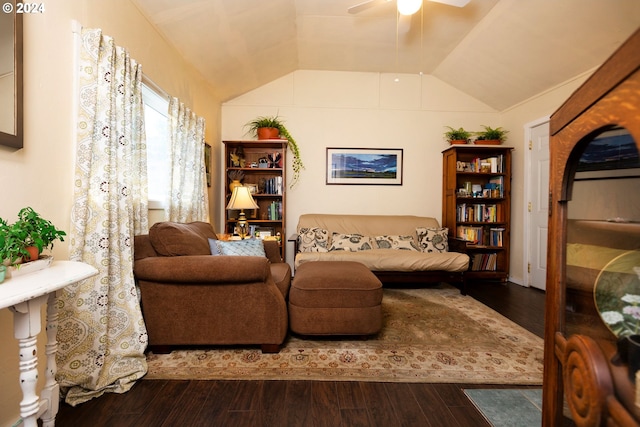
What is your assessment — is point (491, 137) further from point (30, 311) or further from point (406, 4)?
point (30, 311)

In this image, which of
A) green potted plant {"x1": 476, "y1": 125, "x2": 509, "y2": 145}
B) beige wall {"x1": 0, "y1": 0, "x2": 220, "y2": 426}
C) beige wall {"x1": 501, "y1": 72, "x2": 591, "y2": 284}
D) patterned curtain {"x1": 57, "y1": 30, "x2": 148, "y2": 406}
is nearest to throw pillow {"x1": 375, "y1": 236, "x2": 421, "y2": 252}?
beige wall {"x1": 501, "y1": 72, "x2": 591, "y2": 284}

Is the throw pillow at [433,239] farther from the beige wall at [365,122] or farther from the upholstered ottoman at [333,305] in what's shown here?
the upholstered ottoman at [333,305]

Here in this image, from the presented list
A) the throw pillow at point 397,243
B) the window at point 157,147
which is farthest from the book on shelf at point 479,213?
the window at point 157,147

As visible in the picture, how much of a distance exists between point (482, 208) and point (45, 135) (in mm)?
4526

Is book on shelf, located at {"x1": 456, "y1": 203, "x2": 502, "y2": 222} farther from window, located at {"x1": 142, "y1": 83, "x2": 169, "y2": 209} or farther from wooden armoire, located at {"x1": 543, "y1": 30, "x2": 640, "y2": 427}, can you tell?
wooden armoire, located at {"x1": 543, "y1": 30, "x2": 640, "y2": 427}

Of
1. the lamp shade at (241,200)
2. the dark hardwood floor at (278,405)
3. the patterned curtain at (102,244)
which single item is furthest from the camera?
the lamp shade at (241,200)


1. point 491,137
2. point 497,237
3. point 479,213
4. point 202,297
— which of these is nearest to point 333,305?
point 202,297

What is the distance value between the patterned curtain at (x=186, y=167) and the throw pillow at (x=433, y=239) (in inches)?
107

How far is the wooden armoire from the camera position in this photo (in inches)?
15.8

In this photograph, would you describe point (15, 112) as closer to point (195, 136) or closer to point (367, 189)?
point (195, 136)

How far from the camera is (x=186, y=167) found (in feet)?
9.77

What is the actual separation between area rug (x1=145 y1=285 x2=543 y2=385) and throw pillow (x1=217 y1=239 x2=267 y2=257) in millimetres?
752

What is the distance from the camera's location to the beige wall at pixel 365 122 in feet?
14.2

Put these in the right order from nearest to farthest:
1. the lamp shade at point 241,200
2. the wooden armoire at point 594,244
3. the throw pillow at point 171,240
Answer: the wooden armoire at point 594,244 → the throw pillow at point 171,240 → the lamp shade at point 241,200
